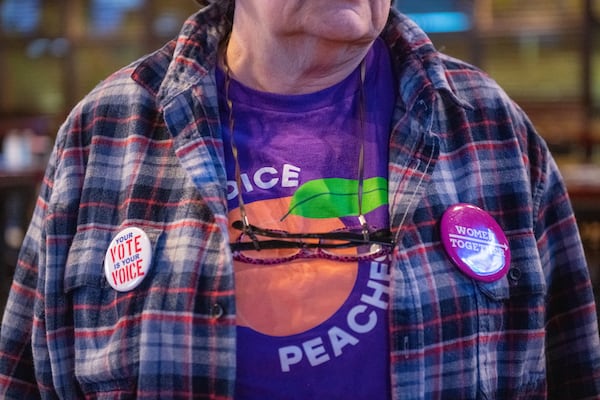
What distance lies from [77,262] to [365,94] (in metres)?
0.54

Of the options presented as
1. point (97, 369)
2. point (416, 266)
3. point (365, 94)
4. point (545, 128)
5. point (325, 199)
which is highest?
point (545, 128)

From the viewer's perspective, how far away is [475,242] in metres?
Result: 1.26

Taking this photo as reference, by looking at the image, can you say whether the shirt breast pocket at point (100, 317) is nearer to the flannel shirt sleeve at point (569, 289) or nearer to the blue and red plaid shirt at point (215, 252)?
the blue and red plaid shirt at point (215, 252)

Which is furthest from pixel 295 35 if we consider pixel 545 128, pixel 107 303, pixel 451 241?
pixel 545 128

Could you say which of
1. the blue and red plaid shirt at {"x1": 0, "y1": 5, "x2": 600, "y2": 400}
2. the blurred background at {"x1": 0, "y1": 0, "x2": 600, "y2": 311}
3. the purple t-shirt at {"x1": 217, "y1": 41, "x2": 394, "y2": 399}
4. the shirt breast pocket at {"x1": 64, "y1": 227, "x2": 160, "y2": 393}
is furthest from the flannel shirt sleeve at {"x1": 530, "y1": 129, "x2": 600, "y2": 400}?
the blurred background at {"x1": 0, "y1": 0, "x2": 600, "y2": 311}

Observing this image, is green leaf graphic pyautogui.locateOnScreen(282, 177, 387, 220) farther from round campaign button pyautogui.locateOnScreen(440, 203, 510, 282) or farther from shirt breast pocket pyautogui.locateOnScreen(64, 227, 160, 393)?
shirt breast pocket pyautogui.locateOnScreen(64, 227, 160, 393)

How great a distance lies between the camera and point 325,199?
4.14ft

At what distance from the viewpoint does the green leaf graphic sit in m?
1.25

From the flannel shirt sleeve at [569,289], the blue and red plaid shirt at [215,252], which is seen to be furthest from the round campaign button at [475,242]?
the flannel shirt sleeve at [569,289]

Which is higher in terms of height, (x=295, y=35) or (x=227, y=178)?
(x=295, y=35)

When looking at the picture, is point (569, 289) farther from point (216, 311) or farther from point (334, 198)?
point (216, 311)

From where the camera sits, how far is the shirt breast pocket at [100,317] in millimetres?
1236

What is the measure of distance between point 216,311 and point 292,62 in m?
0.41

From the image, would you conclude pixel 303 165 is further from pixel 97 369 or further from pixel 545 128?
pixel 545 128
